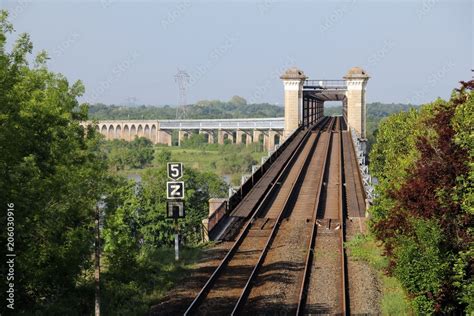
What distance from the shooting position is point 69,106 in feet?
97.7

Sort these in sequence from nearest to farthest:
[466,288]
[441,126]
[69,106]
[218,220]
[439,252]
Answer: [466,288] < [439,252] < [441,126] < [218,220] < [69,106]

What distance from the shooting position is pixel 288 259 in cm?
2170

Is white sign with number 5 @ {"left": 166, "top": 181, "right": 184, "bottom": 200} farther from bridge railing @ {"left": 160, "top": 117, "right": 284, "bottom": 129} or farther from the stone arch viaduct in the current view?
bridge railing @ {"left": 160, "top": 117, "right": 284, "bottom": 129}

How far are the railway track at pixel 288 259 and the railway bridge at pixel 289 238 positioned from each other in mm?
26

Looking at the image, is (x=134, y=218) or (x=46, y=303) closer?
(x=46, y=303)

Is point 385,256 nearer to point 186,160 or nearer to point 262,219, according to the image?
point 262,219

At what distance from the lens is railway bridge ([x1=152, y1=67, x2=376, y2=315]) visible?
17.2m

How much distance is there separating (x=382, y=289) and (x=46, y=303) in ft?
29.0

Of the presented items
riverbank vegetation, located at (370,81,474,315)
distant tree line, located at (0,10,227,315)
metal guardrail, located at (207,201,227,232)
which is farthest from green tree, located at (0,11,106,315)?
riverbank vegetation, located at (370,81,474,315)

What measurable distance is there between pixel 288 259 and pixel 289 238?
10.4 ft

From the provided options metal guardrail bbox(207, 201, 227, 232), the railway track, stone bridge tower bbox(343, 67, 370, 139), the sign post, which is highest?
stone bridge tower bbox(343, 67, 370, 139)

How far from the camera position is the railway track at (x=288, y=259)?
55.9 ft

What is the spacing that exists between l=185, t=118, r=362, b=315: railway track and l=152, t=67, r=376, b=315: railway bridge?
0.08ft

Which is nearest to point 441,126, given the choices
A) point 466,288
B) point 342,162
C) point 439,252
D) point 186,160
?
point 439,252
